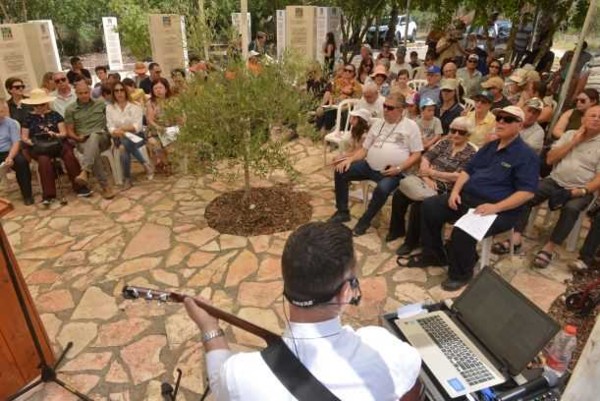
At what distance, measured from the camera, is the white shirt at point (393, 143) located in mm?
4242

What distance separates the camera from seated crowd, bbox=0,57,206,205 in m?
5.17

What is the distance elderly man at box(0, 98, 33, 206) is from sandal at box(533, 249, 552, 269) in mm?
5739

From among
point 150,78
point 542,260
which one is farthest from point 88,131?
point 542,260

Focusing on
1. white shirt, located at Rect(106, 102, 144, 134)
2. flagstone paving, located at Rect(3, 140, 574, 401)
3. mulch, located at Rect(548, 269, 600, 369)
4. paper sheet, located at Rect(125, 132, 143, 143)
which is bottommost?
flagstone paving, located at Rect(3, 140, 574, 401)

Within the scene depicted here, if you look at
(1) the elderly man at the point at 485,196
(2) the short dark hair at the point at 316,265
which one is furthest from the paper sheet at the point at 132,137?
(2) the short dark hair at the point at 316,265

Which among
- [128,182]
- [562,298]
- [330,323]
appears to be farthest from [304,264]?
[128,182]

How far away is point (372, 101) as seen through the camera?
5520mm

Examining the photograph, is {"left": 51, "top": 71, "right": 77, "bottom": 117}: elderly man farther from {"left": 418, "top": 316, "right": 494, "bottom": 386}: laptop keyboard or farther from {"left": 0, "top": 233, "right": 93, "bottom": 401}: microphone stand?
{"left": 418, "top": 316, "right": 494, "bottom": 386}: laptop keyboard

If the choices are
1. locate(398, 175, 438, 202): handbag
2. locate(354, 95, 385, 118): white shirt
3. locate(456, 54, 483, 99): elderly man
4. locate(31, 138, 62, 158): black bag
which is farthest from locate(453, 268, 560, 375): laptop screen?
locate(456, 54, 483, 99): elderly man

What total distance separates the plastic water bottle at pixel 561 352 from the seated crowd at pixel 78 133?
4.32 meters

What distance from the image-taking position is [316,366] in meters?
1.25

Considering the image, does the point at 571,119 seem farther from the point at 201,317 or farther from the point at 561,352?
the point at 201,317

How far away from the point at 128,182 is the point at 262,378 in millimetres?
5045

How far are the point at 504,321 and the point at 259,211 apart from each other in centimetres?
306
